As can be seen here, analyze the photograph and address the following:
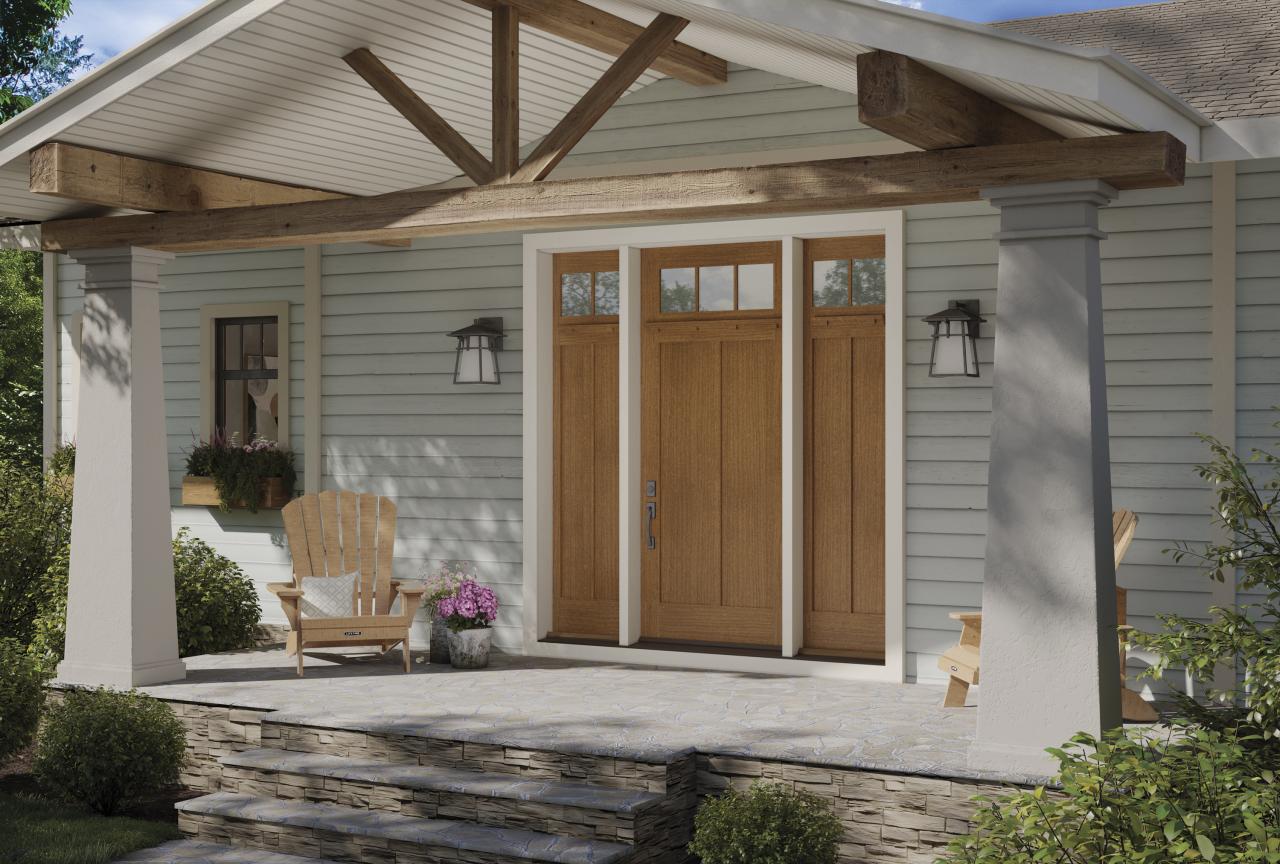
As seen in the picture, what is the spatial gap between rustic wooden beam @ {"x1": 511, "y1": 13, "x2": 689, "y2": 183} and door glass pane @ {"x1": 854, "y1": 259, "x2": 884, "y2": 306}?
193 centimetres

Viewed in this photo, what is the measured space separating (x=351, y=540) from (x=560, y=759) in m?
2.79

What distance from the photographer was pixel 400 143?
7504 millimetres

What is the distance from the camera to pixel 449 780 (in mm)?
5312

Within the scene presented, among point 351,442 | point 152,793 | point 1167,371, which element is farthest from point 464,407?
point 1167,371

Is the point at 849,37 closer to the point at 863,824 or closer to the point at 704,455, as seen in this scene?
the point at 863,824

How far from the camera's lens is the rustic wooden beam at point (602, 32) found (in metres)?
6.05

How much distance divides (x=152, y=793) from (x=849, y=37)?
15.0 ft

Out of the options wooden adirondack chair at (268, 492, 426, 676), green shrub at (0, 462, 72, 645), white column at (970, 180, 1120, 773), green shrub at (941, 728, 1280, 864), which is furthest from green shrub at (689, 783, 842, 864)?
green shrub at (0, 462, 72, 645)

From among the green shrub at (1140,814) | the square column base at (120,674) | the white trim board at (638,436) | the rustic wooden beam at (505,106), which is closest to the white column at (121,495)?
the square column base at (120,674)

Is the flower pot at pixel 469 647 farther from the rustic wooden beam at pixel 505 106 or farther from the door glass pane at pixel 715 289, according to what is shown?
the rustic wooden beam at pixel 505 106

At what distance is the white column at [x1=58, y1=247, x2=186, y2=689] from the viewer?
674 centimetres

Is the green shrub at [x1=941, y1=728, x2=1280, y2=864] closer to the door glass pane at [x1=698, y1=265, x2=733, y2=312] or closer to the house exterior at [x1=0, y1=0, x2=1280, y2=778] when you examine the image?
the house exterior at [x1=0, y1=0, x2=1280, y2=778]

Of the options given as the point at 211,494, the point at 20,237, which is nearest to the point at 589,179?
the point at 211,494

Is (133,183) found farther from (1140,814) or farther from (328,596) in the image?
(1140,814)
